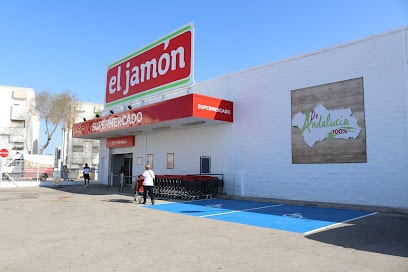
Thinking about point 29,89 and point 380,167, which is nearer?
point 380,167

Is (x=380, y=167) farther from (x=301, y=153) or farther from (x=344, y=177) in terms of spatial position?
(x=301, y=153)

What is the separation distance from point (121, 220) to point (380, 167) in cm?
921

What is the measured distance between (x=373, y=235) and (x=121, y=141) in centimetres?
2139

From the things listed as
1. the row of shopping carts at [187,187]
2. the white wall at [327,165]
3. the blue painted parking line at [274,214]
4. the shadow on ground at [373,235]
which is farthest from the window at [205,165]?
the shadow on ground at [373,235]

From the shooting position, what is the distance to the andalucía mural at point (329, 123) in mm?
13273

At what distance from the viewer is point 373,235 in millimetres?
7855

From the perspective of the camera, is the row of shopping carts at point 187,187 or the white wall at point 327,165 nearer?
the white wall at point 327,165

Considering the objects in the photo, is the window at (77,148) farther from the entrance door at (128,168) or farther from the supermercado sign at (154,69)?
the supermercado sign at (154,69)

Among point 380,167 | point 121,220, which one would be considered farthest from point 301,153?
point 121,220

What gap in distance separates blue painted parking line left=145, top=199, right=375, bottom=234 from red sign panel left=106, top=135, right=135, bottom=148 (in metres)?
11.7

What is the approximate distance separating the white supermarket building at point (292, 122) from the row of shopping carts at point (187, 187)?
1.27 metres

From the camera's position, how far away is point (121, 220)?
10195 millimetres

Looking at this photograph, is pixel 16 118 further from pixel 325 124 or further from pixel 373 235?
pixel 373 235

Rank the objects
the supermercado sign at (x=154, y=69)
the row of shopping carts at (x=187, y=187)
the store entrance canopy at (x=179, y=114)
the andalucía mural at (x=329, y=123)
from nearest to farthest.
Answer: the andalucía mural at (x=329, y=123) < the row of shopping carts at (x=187, y=187) < the store entrance canopy at (x=179, y=114) < the supermercado sign at (x=154, y=69)
